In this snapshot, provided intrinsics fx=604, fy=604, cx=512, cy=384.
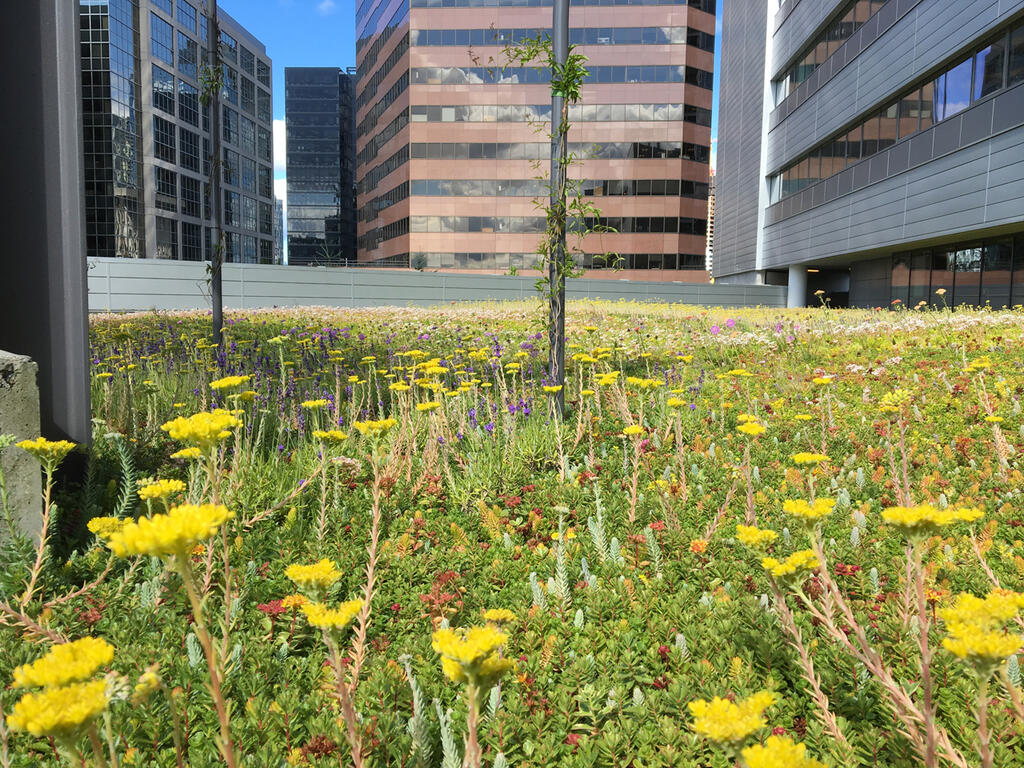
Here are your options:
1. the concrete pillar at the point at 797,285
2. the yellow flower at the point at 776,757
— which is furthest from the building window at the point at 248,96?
the yellow flower at the point at 776,757

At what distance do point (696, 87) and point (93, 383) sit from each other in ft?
199

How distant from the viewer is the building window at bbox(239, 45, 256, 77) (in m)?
89.2

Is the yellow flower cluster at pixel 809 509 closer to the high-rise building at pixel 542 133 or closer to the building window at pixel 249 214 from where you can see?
the high-rise building at pixel 542 133

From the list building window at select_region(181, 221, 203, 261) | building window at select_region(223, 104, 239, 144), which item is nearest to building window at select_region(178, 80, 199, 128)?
building window at select_region(223, 104, 239, 144)

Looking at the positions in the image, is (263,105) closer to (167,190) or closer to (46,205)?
(167,190)

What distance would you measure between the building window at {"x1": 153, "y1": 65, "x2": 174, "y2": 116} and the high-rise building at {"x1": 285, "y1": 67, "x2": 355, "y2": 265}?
208 ft

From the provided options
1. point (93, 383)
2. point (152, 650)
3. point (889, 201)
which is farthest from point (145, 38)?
point (152, 650)

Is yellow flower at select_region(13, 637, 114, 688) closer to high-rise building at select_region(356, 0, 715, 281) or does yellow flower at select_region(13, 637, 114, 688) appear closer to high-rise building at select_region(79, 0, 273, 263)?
high-rise building at select_region(356, 0, 715, 281)

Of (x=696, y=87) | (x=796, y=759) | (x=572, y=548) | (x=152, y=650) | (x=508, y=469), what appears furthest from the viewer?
(x=696, y=87)

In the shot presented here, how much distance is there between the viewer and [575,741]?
179 centimetres

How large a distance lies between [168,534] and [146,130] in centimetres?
8139

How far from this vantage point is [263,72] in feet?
327

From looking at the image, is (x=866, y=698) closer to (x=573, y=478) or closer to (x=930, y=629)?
(x=930, y=629)

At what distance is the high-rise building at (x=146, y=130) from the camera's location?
61.6 metres
